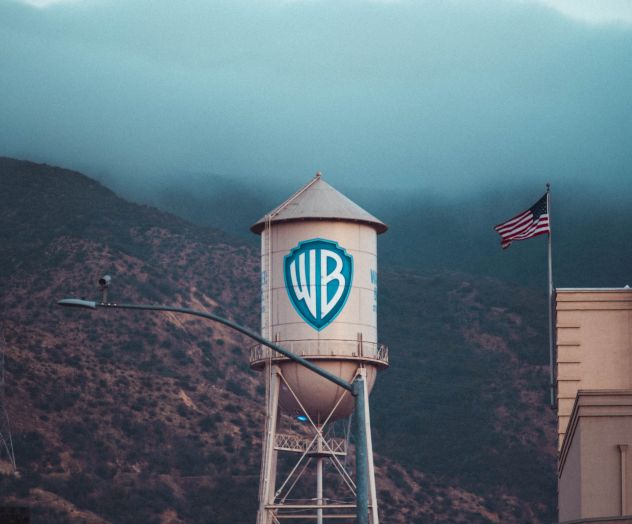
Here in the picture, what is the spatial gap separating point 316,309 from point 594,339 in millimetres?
8843

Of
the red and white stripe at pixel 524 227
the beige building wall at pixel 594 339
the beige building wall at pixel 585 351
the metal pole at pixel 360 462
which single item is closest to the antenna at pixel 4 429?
the red and white stripe at pixel 524 227

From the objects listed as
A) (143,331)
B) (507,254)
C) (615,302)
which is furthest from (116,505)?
(507,254)

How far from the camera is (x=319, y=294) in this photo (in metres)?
44.9

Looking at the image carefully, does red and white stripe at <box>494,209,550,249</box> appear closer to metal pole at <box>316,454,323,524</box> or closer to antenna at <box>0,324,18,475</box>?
metal pole at <box>316,454,323,524</box>

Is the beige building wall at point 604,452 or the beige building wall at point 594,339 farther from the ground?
the beige building wall at point 594,339

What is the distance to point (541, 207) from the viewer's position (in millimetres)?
45219

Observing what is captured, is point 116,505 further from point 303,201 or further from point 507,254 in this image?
point 507,254

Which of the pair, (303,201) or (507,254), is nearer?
(303,201)

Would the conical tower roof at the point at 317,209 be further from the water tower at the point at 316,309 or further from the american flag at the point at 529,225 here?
the american flag at the point at 529,225

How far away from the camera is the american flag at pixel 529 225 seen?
44.9 m

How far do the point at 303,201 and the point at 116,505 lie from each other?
3706 centimetres

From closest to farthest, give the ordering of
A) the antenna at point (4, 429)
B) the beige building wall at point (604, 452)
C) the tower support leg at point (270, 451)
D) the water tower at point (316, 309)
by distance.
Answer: the beige building wall at point (604, 452)
the water tower at point (316, 309)
the tower support leg at point (270, 451)
the antenna at point (4, 429)

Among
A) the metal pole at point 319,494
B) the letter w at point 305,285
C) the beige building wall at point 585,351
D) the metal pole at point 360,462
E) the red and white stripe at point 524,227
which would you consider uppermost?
the red and white stripe at point 524,227

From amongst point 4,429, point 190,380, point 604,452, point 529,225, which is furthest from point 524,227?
point 190,380
